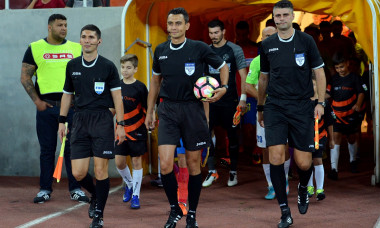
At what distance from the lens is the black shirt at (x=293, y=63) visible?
22.0 feet

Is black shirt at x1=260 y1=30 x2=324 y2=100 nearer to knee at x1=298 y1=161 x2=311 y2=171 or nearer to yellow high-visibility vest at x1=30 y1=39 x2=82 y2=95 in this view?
knee at x1=298 y1=161 x2=311 y2=171

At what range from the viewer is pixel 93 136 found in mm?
6711

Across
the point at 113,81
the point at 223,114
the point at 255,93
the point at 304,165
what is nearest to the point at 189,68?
the point at 113,81

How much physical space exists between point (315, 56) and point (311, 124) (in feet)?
2.29

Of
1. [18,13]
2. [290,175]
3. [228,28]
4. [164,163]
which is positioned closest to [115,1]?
[18,13]

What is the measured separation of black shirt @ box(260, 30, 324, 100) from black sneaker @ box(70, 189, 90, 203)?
2.92 meters

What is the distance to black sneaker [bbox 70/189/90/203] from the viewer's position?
8.34 metres

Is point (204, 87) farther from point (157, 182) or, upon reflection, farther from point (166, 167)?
point (157, 182)

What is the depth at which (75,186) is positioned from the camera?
8586 millimetres

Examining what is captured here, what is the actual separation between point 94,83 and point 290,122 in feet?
6.61

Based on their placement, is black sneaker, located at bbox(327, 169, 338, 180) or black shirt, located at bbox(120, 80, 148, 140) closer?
black shirt, located at bbox(120, 80, 148, 140)

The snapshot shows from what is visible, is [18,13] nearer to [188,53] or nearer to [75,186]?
[75,186]

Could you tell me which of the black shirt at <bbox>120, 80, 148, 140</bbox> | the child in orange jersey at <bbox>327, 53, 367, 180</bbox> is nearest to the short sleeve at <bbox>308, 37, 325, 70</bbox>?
the black shirt at <bbox>120, 80, 148, 140</bbox>

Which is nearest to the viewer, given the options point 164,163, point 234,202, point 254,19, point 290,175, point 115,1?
point 164,163
